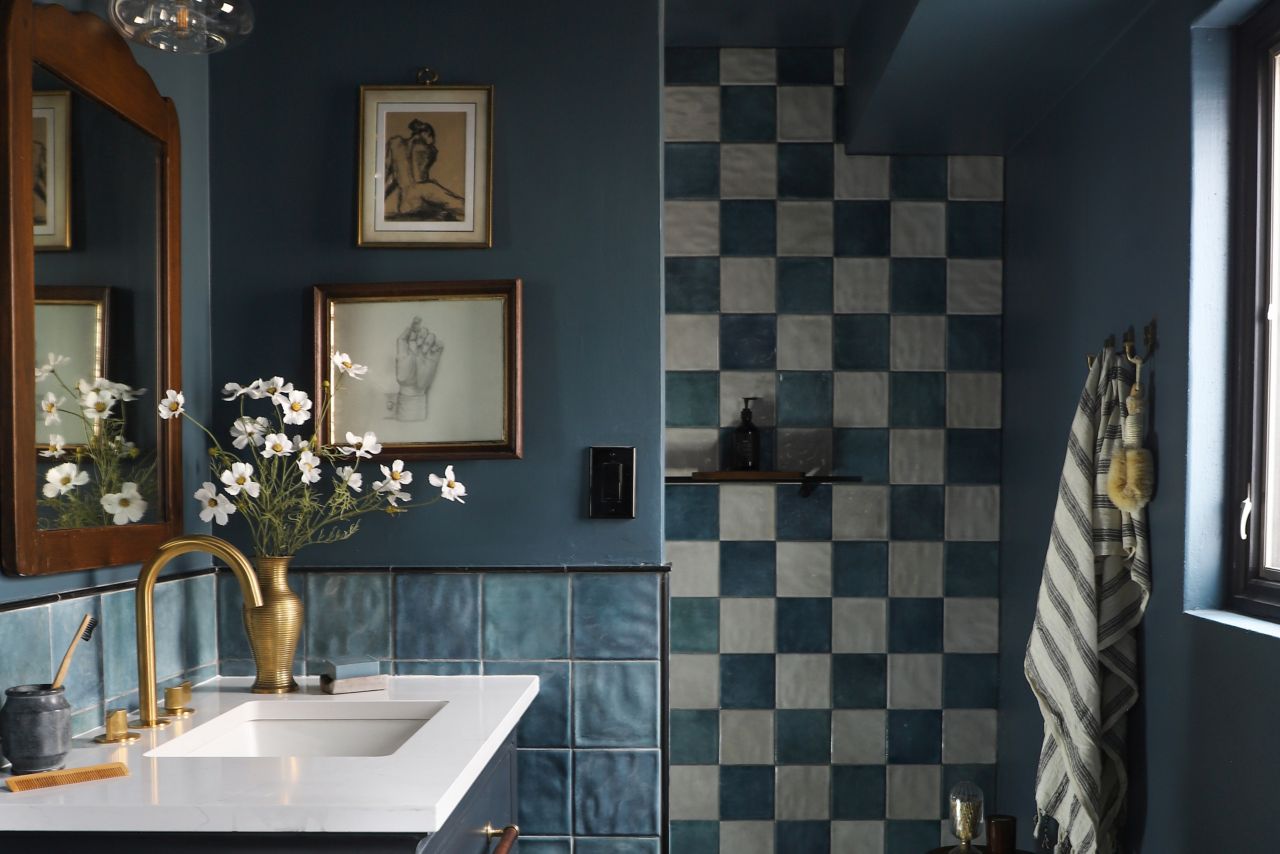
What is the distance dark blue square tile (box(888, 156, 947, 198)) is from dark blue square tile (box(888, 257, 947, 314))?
188mm

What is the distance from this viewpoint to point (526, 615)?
6.96ft

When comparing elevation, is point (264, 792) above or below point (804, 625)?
above

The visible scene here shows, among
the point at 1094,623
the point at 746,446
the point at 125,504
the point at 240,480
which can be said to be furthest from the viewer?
the point at 746,446

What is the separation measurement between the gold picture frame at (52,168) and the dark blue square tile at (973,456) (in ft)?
7.80

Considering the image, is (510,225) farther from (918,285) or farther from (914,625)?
(914,625)

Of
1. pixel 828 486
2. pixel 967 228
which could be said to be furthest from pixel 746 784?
pixel 967 228

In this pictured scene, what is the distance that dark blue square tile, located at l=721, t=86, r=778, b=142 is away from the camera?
3279mm

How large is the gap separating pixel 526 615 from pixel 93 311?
90 cm

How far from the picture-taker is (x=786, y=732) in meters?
3.25

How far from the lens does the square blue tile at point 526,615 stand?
212cm

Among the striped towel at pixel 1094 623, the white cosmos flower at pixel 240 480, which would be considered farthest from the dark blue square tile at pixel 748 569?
the white cosmos flower at pixel 240 480

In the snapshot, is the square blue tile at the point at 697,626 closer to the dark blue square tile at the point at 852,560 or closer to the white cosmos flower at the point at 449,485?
the dark blue square tile at the point at 852,560

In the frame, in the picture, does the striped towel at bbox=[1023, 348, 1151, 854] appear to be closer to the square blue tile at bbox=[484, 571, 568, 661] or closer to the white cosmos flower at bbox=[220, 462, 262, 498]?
the square blue tile at bbox=[484, 571, 568, 661]

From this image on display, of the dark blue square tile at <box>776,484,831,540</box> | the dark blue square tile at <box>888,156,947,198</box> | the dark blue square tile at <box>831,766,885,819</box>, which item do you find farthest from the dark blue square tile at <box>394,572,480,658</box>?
the dark blue square tile at <box>888,156,947,198</box>
